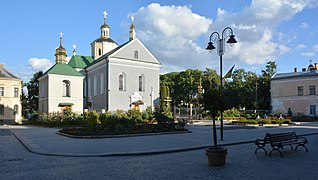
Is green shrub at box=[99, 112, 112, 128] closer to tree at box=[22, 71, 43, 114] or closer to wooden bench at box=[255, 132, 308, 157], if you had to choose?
wooden bench at box=[255, 132, 308, 157]

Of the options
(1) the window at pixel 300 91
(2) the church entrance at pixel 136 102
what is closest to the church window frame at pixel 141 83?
(2) the church entrance at pixel 136 102

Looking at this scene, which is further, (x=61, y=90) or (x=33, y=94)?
(x=33, y=94)

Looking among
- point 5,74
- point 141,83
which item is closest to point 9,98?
point 5,74

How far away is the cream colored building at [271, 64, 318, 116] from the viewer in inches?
2170

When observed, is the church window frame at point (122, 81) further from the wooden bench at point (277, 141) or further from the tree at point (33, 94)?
the wooden bench at point (277, 141)

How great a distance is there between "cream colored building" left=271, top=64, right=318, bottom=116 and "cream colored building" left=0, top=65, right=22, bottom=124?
4778 cm

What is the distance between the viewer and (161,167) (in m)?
9.63

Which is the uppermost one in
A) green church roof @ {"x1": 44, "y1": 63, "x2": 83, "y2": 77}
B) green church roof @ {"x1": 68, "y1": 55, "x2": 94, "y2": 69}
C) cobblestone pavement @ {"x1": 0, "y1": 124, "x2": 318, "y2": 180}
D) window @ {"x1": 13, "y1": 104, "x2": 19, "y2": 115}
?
green church roof @ {"x1": 68, "y1": 55, "x2": 94, "y2": 69}

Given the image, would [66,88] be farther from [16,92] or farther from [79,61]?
[79,61]

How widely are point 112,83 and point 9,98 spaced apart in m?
19.6

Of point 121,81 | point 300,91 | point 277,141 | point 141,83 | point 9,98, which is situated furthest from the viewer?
point 300,91

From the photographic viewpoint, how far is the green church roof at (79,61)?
57.7m

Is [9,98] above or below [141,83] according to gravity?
below

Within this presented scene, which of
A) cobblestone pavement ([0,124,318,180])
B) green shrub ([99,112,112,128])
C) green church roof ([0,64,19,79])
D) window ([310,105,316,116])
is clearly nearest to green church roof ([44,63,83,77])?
green church roof ([0,64,19,79])
